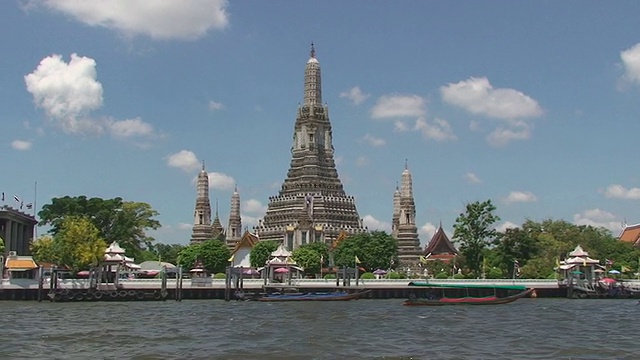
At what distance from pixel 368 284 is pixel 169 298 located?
17.7 metres

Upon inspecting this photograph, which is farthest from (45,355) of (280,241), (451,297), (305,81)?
(305,81)

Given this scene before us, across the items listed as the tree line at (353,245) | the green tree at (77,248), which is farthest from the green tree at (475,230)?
the green tree at (77,248)

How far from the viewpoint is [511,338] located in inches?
1553

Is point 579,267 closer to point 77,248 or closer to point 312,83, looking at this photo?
point 77,248

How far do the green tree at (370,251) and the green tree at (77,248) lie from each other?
107 ft

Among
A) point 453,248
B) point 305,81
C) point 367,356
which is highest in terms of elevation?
point 305,81

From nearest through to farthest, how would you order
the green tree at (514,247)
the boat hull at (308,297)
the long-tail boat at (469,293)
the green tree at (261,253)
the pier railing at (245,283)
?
1. the long-tail boat at (469,293)
2. the boat hull at (308,297)
3. the pier railing at (245,283)
4. the green tree at (514,247)
5. the green tree at (261,253)

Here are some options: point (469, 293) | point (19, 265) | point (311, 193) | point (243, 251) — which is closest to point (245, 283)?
point (19, 265)

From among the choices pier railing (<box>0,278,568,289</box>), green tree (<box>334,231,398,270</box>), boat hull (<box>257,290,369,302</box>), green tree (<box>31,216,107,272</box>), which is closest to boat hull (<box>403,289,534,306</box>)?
boat hull (<box>257,290,369,302</box>)

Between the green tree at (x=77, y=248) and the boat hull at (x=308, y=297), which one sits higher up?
the green tree at (x=77, y=248)

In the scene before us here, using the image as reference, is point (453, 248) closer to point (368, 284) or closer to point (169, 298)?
point (368, 284)

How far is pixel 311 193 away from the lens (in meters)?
128

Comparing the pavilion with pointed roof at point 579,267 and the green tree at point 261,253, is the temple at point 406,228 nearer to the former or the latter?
the green tree at point 261,253

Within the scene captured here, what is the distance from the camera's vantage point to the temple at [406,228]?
130875 mm
